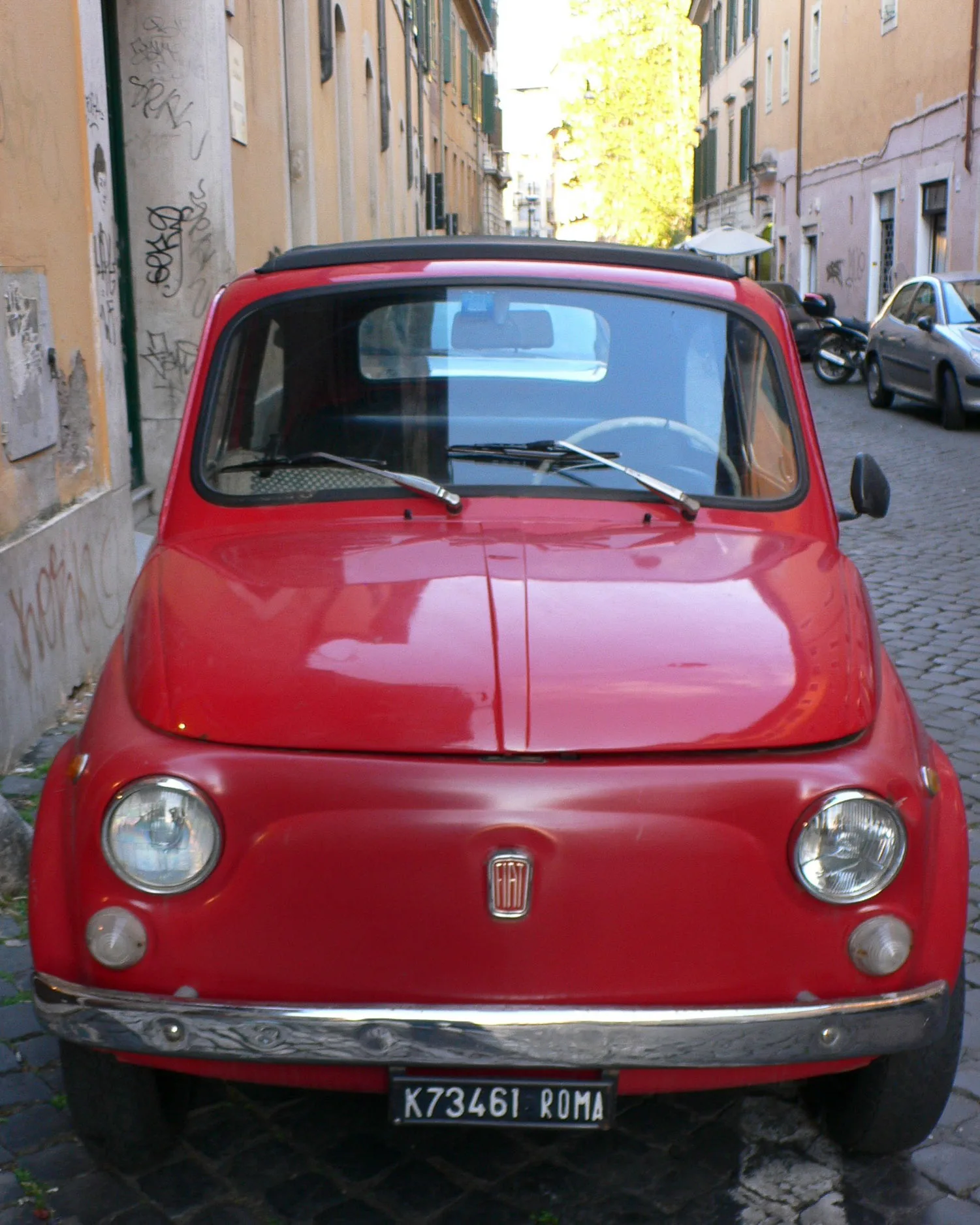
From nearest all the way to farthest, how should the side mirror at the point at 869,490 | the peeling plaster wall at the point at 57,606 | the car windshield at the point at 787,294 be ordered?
the side mirror at the point at 869,490, the peeling plaster wall at the point at 57,606, the car windshield at the point at 787,294

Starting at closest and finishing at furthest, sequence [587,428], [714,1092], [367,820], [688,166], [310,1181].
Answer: [367,820] → [310,1181] → [714,1092] → [587,428] → [688,166]

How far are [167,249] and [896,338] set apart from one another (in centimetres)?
1040

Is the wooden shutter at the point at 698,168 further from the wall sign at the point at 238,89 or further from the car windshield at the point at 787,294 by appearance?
the wall sign at the point at 238,89

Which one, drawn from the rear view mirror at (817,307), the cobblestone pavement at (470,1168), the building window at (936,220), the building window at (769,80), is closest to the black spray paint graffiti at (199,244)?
the cobblestone pavement at (470,1168)

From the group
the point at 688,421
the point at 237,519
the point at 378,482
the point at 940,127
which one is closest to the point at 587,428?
the point at 688,421

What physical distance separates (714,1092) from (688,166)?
4704 centimetres

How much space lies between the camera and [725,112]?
4659 cm

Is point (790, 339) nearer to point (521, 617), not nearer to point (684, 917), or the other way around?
point (521, 617)

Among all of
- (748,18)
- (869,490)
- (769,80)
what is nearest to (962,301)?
(869,490)

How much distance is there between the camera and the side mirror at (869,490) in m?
3.70

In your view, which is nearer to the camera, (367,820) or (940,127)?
(367,820)

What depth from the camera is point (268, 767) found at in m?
2.28

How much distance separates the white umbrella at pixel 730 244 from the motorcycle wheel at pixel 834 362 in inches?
512

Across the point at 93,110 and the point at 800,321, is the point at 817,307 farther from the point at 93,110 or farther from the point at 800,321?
the point at 93,110
